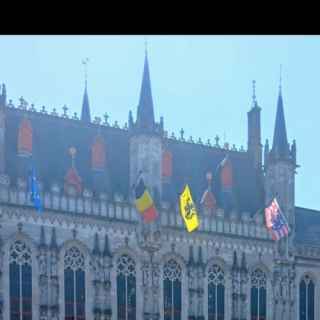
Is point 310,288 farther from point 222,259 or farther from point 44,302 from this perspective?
point 44,302

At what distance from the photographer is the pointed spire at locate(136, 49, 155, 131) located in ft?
110

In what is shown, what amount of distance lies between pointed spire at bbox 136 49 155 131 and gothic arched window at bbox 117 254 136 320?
21.4 feet

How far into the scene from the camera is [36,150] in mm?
33281

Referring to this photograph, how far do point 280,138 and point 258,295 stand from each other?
8.79 meters

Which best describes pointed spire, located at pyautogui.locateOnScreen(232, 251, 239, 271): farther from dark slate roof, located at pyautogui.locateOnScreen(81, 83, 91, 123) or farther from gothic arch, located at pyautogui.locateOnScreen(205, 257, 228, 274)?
dark slate roof, located at pyautogui.locateOnScreen(81, 83, 91, 123)

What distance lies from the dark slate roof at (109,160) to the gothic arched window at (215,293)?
4041mm

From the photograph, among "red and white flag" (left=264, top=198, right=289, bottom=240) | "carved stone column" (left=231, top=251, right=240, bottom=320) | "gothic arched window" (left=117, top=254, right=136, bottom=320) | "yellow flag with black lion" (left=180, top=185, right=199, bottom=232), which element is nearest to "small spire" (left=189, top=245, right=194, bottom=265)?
"yellow flag with black lion" (left=180, top=185, right=199, bottom=232)

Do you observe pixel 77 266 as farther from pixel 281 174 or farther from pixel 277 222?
pixel 281 174

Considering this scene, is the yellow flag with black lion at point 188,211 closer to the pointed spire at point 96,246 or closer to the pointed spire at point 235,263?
the pointed spire at point 235,263

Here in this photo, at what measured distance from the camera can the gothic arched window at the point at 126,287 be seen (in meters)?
31.4

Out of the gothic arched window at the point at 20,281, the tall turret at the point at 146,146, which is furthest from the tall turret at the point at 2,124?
the tall turret at the point at 146,146
